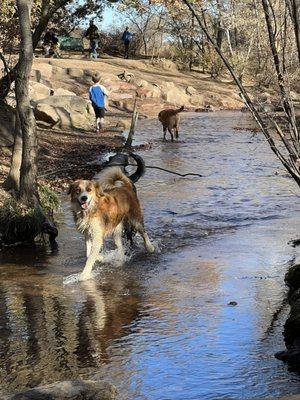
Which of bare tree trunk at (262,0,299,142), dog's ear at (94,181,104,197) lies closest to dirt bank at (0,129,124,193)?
dog's ear at (94,181,104,197)

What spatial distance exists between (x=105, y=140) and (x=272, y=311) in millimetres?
16516

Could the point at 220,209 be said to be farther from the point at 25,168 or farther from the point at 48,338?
the point at 48,338

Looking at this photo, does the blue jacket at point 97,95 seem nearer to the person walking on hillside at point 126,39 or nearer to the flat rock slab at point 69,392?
the flat rock slab at point 69,392

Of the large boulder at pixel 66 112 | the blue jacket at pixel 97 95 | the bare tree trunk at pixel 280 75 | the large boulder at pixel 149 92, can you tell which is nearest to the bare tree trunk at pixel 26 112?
the bare tree trunk at pixel 280 75

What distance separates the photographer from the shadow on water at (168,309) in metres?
5.61

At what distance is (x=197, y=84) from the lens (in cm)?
4569

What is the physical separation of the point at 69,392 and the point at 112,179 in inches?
224

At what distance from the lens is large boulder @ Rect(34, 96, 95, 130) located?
24125mm

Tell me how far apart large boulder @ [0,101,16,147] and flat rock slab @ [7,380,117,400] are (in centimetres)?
1379

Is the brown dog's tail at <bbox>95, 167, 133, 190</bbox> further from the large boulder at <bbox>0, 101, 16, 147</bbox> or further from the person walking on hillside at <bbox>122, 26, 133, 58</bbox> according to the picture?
the person walking on hillside at <bbox>122, 26, 133, 58</bbox>

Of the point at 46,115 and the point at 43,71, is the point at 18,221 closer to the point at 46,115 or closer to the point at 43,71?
the point at 46,115

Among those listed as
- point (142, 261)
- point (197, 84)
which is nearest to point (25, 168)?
point (142, 261)

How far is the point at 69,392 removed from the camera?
4539mm

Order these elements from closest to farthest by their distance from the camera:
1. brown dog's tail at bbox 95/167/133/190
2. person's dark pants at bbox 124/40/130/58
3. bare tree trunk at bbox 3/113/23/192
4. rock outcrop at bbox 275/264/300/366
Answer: rock outcrop at bbox 275/264/300/366 → brown dog's tail at bbox 95/167/133/190 → bare tree trunk at bbox 3/113/23/192 → person's dark pants at bbox 124/40/130/58
